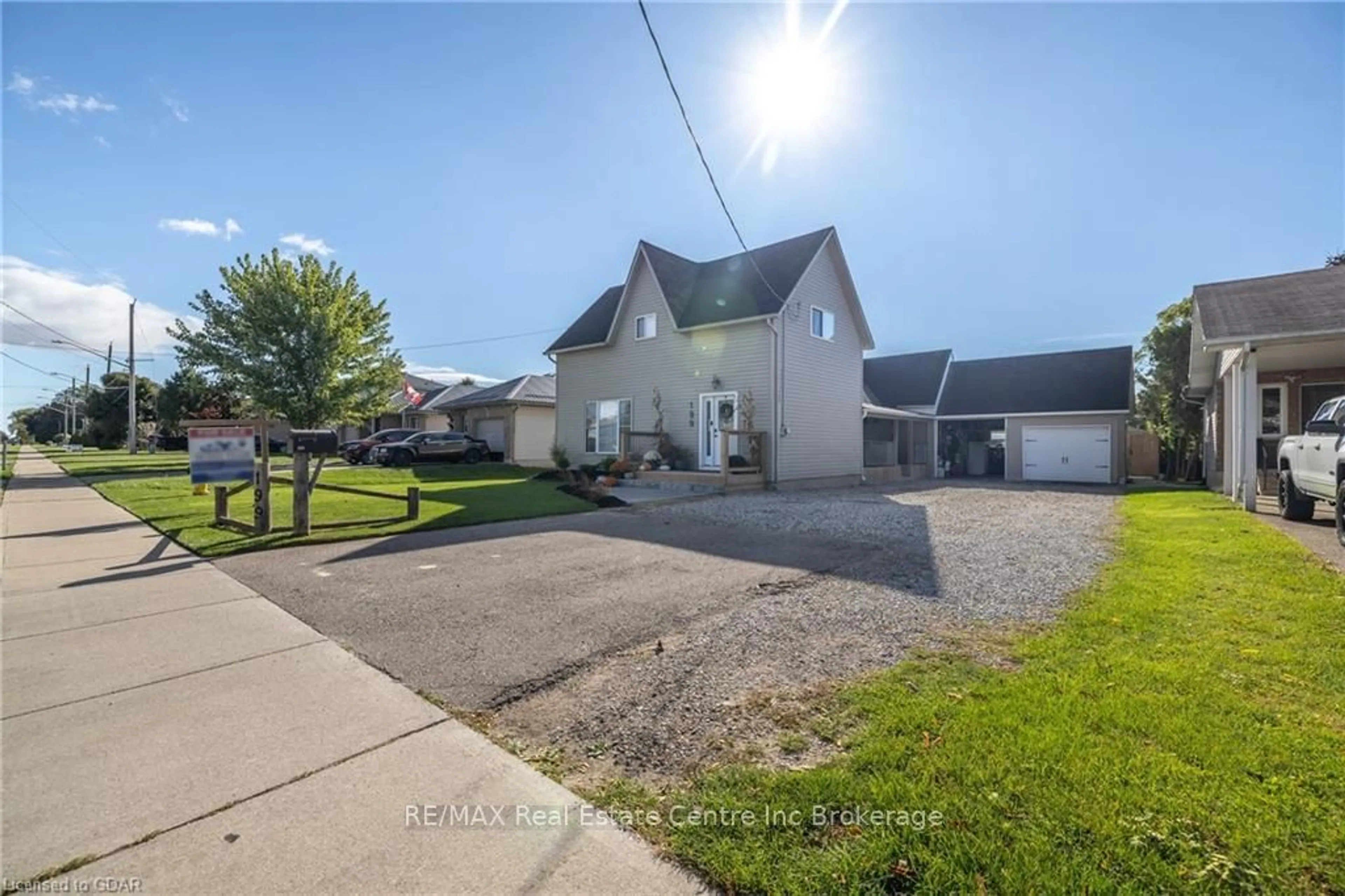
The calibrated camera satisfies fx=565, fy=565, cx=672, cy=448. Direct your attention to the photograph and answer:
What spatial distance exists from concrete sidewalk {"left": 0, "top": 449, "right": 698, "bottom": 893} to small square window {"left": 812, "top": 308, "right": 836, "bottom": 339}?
53.2 ft

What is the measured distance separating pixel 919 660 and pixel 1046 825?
1.71 m

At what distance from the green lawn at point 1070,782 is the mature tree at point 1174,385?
2592 cm

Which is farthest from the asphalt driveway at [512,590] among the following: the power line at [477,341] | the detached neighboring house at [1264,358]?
the power line at [477,341]

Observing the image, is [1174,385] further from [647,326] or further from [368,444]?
[368,444]

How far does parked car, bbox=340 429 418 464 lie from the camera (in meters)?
26.3

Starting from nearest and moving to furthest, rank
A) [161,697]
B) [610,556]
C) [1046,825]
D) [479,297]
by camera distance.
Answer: [1046,825], [161,697], [610,556], [479,297]

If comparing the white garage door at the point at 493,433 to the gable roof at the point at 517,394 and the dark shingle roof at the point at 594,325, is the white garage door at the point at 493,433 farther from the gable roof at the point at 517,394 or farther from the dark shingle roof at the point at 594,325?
the dark shingle roof at the point at 594,325

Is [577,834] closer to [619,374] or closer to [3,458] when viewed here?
[619,374]

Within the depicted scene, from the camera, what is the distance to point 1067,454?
2272 centimetres

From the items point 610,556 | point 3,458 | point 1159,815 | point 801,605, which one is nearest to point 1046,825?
point 1159,815

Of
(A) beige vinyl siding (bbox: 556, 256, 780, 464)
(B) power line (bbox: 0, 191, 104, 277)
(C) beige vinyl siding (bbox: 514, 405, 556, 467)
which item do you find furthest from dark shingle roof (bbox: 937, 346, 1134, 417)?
(B) power line (bbox: 0, 191, 104, 277)

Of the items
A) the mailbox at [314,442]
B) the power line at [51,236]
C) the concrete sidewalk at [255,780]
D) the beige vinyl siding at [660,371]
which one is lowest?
the concrete sidewalk at [255,780]

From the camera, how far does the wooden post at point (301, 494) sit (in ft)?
26.8

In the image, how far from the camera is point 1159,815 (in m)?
2.00
